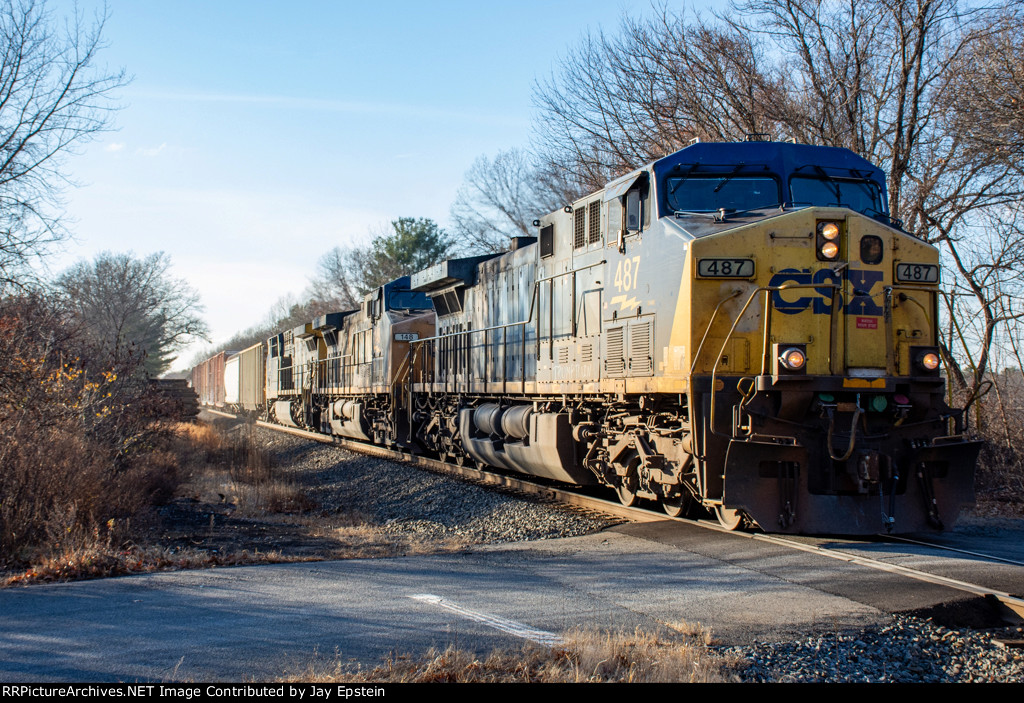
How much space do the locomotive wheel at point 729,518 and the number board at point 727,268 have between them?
2.20 meters

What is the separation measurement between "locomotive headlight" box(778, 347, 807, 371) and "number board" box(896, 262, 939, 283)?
4.48 ft

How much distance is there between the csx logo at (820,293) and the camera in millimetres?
7395

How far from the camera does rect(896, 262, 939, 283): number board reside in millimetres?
7590

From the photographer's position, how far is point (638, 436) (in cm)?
872

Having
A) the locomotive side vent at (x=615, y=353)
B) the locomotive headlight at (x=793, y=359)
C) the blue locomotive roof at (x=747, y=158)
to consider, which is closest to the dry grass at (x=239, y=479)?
the locomotive side vent at (x=615, y=353)

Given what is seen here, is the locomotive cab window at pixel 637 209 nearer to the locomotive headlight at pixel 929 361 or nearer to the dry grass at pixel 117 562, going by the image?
the locomotive headlight at pixel 929 361

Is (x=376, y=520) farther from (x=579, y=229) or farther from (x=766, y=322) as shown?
(x=766, y=322)

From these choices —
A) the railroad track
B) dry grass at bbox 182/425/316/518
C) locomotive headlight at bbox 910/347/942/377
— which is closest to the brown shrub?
dry grass at bbox 182/425/316/518

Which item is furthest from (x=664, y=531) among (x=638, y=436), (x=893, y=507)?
(x=893, y=507)

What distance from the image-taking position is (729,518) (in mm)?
7887

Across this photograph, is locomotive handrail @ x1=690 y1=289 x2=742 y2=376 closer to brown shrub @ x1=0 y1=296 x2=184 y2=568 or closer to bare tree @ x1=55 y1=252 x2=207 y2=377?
brown shrub @ x1=0 y1=296 x2=184 y2=568

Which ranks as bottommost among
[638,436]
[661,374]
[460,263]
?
[638,436]

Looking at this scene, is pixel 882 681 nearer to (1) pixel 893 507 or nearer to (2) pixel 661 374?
(1) pixel 893 507
